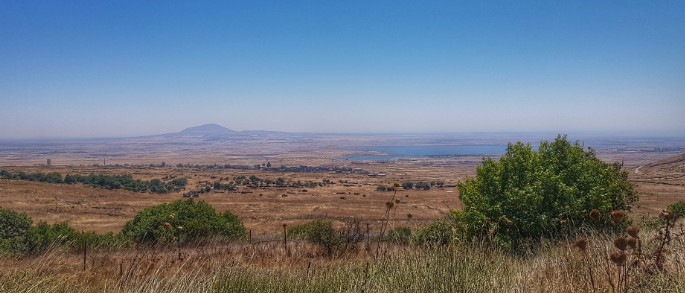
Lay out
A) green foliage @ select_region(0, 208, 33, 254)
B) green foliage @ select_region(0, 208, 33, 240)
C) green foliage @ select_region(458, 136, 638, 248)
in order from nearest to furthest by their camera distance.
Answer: green foliage @ select_region(458, 136, 638, 248), green foliage @ select_region(0, 208, 33, 254), green foliage @ select_region(0, 208, 33, 240)

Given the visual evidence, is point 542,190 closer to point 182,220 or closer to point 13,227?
point 182,220

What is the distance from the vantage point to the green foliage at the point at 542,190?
15914 millimetres

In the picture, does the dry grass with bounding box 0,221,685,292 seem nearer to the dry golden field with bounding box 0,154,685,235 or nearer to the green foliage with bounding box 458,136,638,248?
the green foliage with bounding box 458,136,638,248

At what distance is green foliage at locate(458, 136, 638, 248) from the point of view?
15.9 meters

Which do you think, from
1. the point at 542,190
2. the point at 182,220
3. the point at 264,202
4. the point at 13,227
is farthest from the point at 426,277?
the point at 264,202

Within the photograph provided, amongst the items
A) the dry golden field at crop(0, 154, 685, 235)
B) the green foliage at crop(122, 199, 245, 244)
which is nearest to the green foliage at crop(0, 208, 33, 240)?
the green foliage at crop(122, 199, 245, 244)

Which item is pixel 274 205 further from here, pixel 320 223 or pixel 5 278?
pixel 5 278

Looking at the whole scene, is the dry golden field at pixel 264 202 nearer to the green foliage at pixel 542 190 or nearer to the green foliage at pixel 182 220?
the green foliage at pixel 182 220

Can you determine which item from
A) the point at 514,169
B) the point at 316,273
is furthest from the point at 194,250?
the point at 514,169

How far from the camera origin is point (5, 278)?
16.1 ft

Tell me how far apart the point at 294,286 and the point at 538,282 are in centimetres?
276

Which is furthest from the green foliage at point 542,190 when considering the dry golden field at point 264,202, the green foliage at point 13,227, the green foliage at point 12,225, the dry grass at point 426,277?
the dry golden field at point 264,202

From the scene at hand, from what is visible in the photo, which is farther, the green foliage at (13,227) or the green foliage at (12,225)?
the green foliage at (12,225)

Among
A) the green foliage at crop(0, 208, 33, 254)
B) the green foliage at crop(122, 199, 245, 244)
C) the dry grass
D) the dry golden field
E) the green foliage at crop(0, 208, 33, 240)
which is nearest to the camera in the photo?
the dry grass
